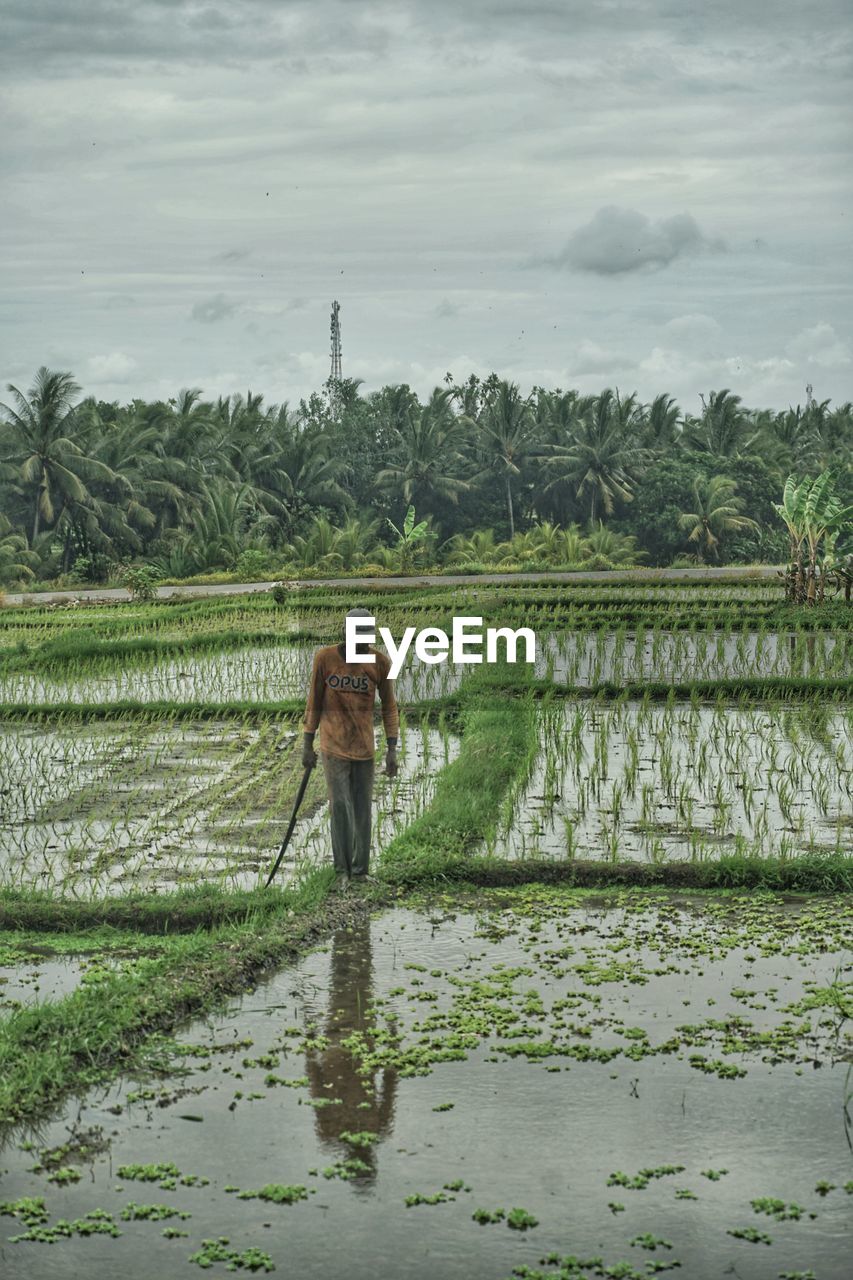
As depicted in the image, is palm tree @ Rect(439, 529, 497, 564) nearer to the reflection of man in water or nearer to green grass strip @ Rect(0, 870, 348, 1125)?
green grass strip @ Rect(0, 870, 348, 1125)

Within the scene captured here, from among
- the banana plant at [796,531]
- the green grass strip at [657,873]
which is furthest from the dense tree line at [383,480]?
the green grass strip at [657,873]

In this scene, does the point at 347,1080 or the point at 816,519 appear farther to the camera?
the point at 816,519

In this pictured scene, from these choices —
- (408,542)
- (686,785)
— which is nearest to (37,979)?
(686,785)

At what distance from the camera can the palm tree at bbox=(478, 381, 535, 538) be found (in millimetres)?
38250

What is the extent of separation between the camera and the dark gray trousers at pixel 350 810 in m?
6.06

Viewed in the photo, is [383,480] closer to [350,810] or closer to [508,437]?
[508,437]

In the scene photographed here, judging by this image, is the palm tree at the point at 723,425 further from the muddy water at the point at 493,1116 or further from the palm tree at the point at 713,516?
the muddy water at the point at 493,1116

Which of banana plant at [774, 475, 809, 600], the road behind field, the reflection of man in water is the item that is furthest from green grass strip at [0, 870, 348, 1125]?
the road behind field

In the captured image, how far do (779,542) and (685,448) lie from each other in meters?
5.83

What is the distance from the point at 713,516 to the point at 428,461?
7.76m

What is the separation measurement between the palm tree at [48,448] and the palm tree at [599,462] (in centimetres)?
1224

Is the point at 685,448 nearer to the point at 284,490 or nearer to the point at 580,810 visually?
the point at 284,490

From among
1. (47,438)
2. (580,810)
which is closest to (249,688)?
(580,810)

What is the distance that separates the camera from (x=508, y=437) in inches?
1512
